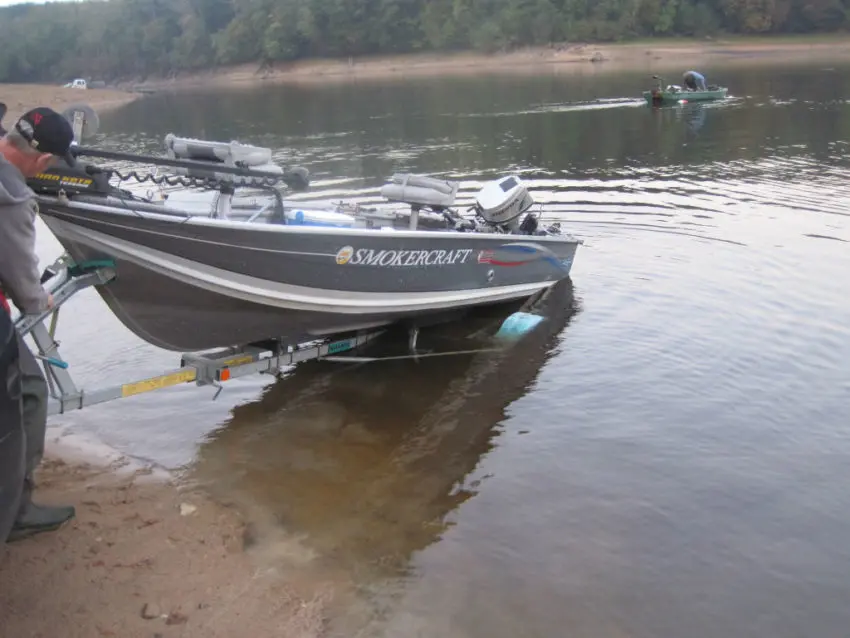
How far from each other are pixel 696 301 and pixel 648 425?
141 inches

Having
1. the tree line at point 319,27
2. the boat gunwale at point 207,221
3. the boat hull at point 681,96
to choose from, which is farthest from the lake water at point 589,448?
the tree line at point 319,27

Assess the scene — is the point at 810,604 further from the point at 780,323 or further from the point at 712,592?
the point at 780,323

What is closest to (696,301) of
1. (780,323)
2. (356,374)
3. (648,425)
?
(780,323)

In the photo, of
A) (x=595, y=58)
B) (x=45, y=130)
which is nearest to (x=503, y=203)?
(x=45, y=130)

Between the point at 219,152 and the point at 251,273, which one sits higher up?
the point at 219,152

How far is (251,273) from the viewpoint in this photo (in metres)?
6.53

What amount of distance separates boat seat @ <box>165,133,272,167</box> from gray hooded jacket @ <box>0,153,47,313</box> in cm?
→ 233

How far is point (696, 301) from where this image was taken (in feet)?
33.6

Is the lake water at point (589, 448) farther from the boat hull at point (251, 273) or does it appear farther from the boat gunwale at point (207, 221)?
the boat gunwale at point (207, 221)

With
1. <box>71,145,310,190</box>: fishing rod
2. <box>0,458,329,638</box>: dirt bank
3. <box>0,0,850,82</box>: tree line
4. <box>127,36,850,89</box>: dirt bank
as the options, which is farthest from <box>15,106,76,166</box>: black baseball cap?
<box>0,0,850,82</box>: tree line

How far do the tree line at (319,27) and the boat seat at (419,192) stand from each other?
69186 millimetres

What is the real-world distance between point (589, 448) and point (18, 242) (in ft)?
15.5

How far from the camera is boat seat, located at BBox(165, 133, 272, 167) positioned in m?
6.59

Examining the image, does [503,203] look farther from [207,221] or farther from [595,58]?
[595,58]
